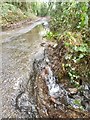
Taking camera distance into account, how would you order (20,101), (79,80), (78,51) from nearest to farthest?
1. (20,101)
2. (79,80)
3. (78,51)

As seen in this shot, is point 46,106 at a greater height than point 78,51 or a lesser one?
lesser

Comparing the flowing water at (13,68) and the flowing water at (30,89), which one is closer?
the flowing water at (30,89)

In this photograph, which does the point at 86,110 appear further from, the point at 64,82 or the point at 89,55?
the point at 89,55

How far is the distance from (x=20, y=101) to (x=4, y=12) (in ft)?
42.0

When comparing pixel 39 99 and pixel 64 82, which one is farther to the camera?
pixel 64 82

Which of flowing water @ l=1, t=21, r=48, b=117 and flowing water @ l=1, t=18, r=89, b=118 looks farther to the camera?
flowing water @ l=1, t=21, r=48, b=117

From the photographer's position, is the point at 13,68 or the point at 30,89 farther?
the point at 13,68

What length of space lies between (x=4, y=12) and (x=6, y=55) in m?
9.52

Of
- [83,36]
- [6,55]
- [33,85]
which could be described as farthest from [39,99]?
[6,55]

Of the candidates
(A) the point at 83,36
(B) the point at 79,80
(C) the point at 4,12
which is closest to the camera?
(B) the point at 79,80

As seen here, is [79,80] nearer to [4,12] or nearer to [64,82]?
[64,82]

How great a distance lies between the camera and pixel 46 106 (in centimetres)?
403

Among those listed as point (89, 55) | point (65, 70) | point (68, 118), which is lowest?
point (68, 118)

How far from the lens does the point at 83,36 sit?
6039mm
